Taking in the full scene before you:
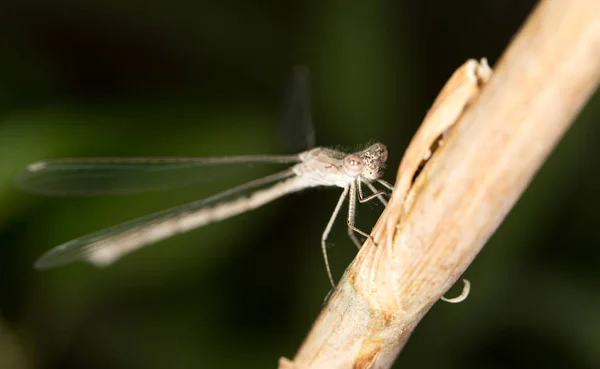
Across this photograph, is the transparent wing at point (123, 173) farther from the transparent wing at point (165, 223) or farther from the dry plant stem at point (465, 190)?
the dry plant stem at point (465, 190)

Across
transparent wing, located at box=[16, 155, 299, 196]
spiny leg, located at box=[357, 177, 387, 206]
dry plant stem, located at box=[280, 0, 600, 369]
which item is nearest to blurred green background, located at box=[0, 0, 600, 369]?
transparent wing, located at box=[16, 155, 299, 196]

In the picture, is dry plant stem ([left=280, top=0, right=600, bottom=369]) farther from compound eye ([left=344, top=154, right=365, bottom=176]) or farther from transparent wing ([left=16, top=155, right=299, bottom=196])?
transparent wing ([left=16, top=155, right=299, bottom=196])

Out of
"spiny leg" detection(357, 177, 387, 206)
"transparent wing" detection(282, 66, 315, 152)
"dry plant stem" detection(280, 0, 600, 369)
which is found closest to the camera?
"dry plant stem" detection(280, 0, 600, 369)

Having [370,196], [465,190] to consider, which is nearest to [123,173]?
[370,196]

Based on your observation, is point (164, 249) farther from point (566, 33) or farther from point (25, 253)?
point (566, 33)

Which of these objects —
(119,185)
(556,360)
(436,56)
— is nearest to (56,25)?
(119,185)

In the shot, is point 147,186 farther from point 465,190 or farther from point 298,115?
point 465,190
